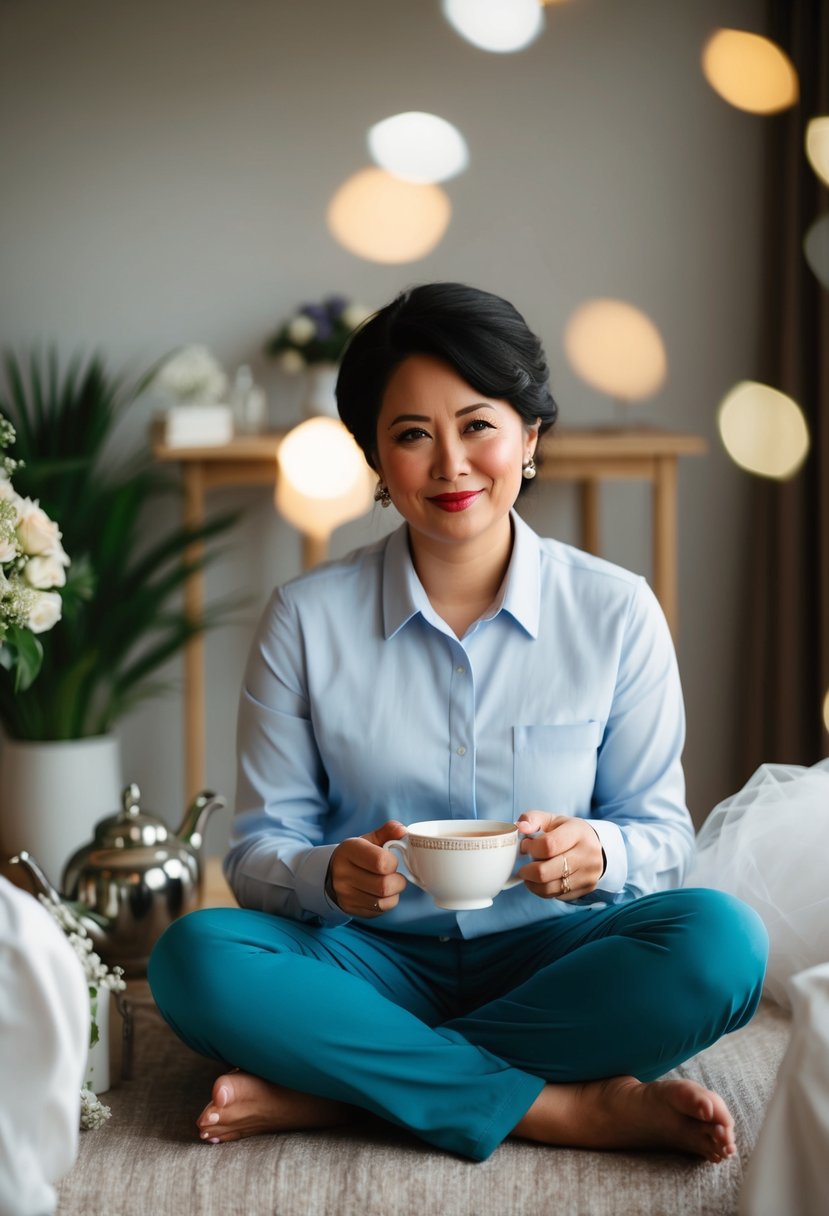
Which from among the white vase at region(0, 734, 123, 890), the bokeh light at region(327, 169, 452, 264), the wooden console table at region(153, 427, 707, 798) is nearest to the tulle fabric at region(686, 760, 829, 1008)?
the wooden console table at region(153, 427, 707, 798)

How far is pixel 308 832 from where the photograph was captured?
1.79m

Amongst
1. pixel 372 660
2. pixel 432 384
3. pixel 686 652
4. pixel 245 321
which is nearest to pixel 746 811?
pixel 372 660

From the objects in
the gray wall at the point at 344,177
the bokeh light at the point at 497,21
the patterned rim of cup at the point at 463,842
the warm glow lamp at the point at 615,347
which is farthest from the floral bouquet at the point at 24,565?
the bokeh light at the point at 497,21

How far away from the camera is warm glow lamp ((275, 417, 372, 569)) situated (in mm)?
3156

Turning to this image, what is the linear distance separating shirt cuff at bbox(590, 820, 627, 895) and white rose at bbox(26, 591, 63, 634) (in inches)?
26.9

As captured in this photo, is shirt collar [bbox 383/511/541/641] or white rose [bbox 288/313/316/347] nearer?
shirt collar [bbox 383/511/541/641]

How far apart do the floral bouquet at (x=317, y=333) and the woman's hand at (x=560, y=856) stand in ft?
5.84

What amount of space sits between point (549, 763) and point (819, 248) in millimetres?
1892

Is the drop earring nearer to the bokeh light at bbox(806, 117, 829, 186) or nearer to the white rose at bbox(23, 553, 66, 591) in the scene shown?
the white rose at bbox(23, 553, 66, 591)

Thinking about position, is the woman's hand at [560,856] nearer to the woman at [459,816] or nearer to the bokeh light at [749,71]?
the woman at [459,816]

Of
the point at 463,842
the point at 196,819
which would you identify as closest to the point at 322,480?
A: the point at 196,819

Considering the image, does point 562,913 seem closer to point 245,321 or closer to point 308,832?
point 308,832

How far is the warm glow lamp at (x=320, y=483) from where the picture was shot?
316 cm

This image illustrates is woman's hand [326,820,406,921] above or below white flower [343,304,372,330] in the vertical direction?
below
